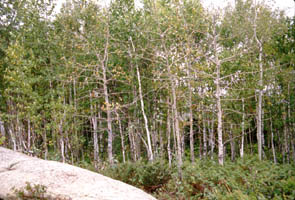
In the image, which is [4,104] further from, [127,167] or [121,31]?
[127,167]

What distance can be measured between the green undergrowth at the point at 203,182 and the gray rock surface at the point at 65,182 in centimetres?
203

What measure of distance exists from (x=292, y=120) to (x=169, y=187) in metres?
12.6

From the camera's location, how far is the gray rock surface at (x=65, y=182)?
551 cm

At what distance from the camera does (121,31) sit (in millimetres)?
14734

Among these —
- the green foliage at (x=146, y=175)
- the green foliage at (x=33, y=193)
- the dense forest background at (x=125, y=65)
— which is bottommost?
the green foliage at (x=146, y=175)

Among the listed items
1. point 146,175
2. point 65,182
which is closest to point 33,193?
point 65,182

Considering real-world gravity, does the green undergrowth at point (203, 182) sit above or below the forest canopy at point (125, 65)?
below

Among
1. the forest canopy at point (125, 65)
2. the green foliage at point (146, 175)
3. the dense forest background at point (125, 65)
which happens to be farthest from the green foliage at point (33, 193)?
the dense forest background at point (125, 65)

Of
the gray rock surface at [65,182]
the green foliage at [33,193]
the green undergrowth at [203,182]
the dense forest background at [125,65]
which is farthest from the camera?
the dense forest background at [125,65]

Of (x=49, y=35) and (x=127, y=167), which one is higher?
(x=49, y=35)

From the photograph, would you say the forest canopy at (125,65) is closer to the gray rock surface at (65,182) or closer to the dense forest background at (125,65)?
the dense forest background at (125,65)

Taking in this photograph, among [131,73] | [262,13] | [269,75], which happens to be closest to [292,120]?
[269,75]

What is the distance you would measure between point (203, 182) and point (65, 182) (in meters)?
4.01

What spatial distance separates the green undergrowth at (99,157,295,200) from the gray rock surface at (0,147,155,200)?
203 cm
